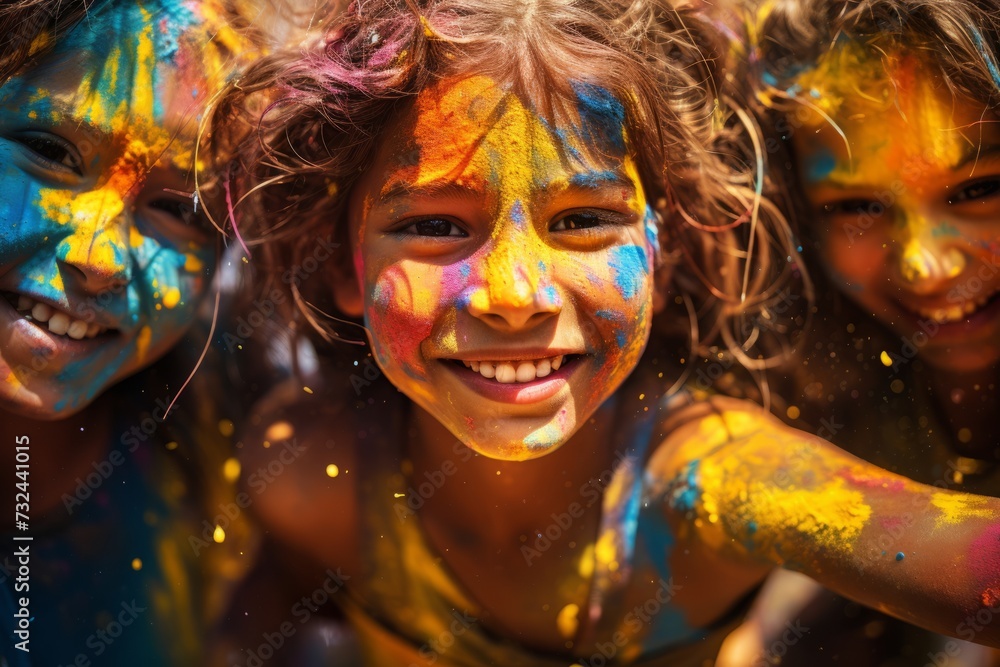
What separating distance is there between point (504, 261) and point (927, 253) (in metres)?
0.73

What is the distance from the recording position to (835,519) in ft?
4.31

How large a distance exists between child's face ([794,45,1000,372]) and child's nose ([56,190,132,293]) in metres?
1.07

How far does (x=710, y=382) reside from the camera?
1.78 m

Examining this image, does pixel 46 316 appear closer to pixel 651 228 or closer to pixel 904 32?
pixel 651 228

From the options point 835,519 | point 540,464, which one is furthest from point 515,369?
point 835,519

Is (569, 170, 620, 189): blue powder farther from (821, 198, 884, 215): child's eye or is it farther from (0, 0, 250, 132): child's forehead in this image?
(0, 0, 250, 132): child's forehead

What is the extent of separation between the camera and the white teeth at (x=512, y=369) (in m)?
1.36

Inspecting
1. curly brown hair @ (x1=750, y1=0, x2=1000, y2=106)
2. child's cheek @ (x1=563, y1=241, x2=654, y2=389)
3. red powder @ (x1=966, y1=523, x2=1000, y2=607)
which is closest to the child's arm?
red powder @ (x1=966, y1=523, x2=1000, y2=607)

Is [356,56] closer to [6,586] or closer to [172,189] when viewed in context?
[172,189]

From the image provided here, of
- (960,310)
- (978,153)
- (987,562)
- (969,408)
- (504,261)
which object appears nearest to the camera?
(987,562)

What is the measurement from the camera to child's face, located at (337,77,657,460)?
1299mm

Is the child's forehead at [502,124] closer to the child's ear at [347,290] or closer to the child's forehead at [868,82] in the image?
the child's ear at [347,290]

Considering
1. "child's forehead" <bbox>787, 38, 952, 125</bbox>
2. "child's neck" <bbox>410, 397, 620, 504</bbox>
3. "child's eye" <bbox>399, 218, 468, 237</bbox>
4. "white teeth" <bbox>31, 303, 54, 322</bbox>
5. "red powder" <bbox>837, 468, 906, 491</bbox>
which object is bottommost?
"child's neck" <bbox>410, 397, 620, 504</bbox>

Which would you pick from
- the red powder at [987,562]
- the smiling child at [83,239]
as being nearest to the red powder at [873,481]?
the red powder at [987,562]
